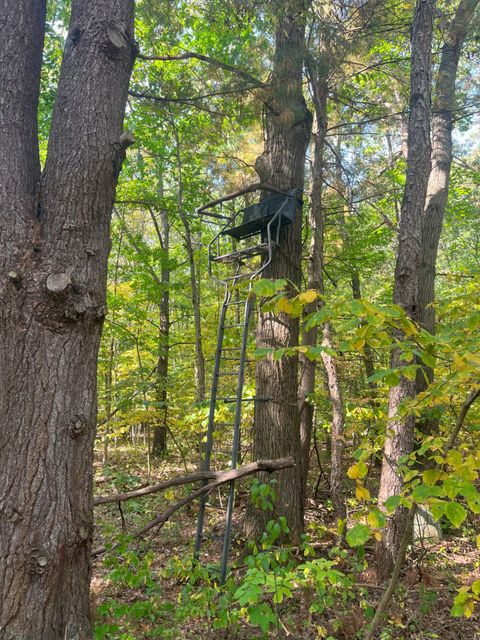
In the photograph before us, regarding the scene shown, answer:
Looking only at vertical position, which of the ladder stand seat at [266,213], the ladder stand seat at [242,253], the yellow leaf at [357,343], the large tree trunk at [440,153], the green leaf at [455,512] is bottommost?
the green leaf at [455,512]

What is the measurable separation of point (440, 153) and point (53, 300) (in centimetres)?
631

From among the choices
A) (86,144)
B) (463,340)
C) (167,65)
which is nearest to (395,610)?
(463,340)

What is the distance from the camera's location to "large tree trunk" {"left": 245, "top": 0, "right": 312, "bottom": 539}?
419cm

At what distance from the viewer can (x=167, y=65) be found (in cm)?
720

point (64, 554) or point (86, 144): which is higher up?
point (86, 144)

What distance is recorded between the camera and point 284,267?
438 cm

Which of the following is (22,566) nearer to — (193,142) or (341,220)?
(193,142)

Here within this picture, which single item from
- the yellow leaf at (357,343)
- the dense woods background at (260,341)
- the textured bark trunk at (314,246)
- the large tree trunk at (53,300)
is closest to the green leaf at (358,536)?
the dense woods background at (260,341)

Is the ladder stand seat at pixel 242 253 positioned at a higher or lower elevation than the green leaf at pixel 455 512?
higher

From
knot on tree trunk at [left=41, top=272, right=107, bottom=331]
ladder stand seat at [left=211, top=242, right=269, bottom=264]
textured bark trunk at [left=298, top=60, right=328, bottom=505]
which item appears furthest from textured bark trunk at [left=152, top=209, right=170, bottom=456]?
knot on tree trunk at [left=41, top=272, right=107, bottom=331]

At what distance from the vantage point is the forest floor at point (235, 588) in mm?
2150

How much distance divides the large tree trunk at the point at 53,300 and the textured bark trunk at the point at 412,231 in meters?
2.98

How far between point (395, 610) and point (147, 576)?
2.29 m

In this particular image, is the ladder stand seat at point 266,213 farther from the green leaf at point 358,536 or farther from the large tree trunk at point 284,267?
the green leaf at point 358,536
